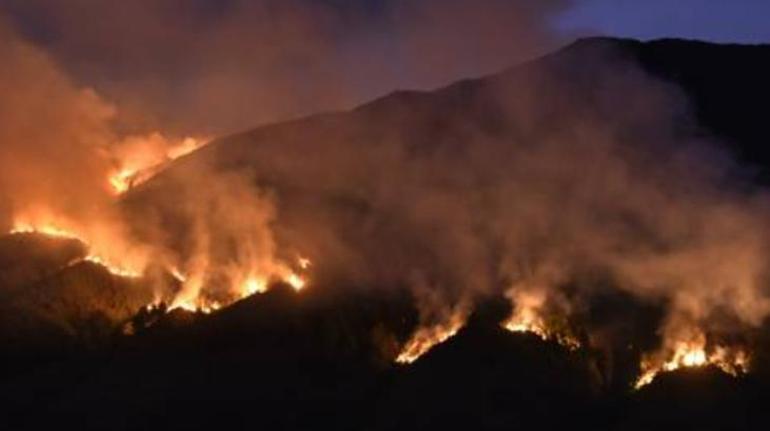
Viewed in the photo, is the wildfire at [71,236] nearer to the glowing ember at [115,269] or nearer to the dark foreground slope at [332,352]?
the glowing ember at [115,269]

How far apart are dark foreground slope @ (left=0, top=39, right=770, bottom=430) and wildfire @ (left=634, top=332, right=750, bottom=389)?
0.89m

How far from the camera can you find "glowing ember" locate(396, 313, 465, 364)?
86.6m

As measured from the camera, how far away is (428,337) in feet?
290

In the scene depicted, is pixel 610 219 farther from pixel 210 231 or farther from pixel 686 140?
pixel 210 231

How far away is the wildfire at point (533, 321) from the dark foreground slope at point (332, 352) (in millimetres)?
1002

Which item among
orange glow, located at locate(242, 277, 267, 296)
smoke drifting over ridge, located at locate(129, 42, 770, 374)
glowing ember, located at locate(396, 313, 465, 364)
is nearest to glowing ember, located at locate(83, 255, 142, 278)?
orange glow, located at locate(242, 277, 267, 296)

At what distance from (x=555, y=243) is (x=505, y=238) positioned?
383 centimetres

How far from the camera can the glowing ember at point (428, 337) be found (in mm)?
86625

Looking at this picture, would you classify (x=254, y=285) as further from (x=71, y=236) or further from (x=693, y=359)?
(x=693, y=359)

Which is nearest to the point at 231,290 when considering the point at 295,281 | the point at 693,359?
the point at 295,281

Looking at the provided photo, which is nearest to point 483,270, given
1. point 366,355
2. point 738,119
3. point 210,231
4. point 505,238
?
point 505,238

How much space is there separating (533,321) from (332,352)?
11.3 meters

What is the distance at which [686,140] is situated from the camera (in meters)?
111

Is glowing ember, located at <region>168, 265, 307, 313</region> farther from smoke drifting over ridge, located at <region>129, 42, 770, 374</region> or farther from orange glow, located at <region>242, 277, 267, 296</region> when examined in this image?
smoke drifting over ridge, located at <region>129, 42, 770, 374</region>
